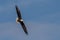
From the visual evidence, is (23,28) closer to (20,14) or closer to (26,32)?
(26,32)

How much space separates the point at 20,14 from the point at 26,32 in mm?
4532

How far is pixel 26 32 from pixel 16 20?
3903mm

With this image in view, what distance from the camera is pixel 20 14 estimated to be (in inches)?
1854

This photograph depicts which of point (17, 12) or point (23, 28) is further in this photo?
point (23, 28)

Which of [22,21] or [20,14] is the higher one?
[20,14]

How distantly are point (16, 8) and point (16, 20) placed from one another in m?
6.12

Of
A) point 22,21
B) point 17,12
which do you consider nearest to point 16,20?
point 22,21

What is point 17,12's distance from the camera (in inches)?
1879

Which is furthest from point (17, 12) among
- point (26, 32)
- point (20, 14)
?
point (26, 32)

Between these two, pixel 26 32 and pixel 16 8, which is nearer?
pixel 16 8

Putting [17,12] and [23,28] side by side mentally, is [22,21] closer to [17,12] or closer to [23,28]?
[23,28]

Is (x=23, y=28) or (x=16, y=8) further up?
(x=16, y=8)

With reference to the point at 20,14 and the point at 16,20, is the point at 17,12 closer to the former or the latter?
the point at 20,14

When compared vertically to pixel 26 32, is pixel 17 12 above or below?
above
